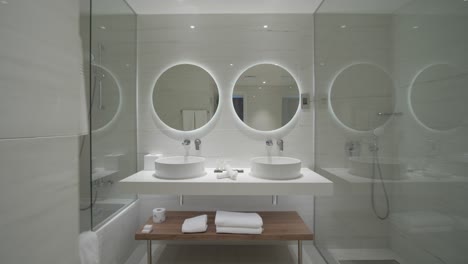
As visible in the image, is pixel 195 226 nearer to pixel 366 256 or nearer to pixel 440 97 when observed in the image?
pixel 366 256

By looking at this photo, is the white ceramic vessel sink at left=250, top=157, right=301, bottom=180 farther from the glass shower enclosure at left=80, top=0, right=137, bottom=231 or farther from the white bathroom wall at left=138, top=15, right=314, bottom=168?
the glass shower enclosure at left=80, top=0, right=137, bottom=231

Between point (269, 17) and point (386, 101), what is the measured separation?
1.44 meters

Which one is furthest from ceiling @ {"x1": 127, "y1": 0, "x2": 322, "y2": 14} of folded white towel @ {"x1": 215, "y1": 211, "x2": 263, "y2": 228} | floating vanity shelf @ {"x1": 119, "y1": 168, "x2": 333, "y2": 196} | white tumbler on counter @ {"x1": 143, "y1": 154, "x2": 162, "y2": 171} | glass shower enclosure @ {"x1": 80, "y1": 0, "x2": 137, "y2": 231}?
folded white towel @ {"x1": 215, "y1": 211, "x2": 263, "y2": 228}

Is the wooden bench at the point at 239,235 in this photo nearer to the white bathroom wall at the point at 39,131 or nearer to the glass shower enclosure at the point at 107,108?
the glass shower enclosure at the point at 107,108

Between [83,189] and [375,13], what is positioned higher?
[375,13]

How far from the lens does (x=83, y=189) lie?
1.20 metres

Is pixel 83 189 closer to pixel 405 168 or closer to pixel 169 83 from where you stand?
pixel 169 83

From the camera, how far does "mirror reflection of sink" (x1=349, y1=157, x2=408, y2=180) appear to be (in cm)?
99

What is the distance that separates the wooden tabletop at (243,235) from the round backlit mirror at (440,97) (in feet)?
3.63

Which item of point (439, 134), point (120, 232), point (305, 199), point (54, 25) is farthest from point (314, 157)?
point (54, 25)

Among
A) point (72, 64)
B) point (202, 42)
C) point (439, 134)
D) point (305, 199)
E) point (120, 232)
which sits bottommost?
point (120, 232)

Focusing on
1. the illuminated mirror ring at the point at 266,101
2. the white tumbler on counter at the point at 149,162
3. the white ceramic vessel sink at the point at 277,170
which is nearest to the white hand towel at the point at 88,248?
the white tumbler on counter at the point at 149,162

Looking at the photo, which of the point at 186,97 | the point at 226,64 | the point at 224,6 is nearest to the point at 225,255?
the point at 186,97

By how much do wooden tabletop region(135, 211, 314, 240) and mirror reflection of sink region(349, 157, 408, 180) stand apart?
24.8 inches
